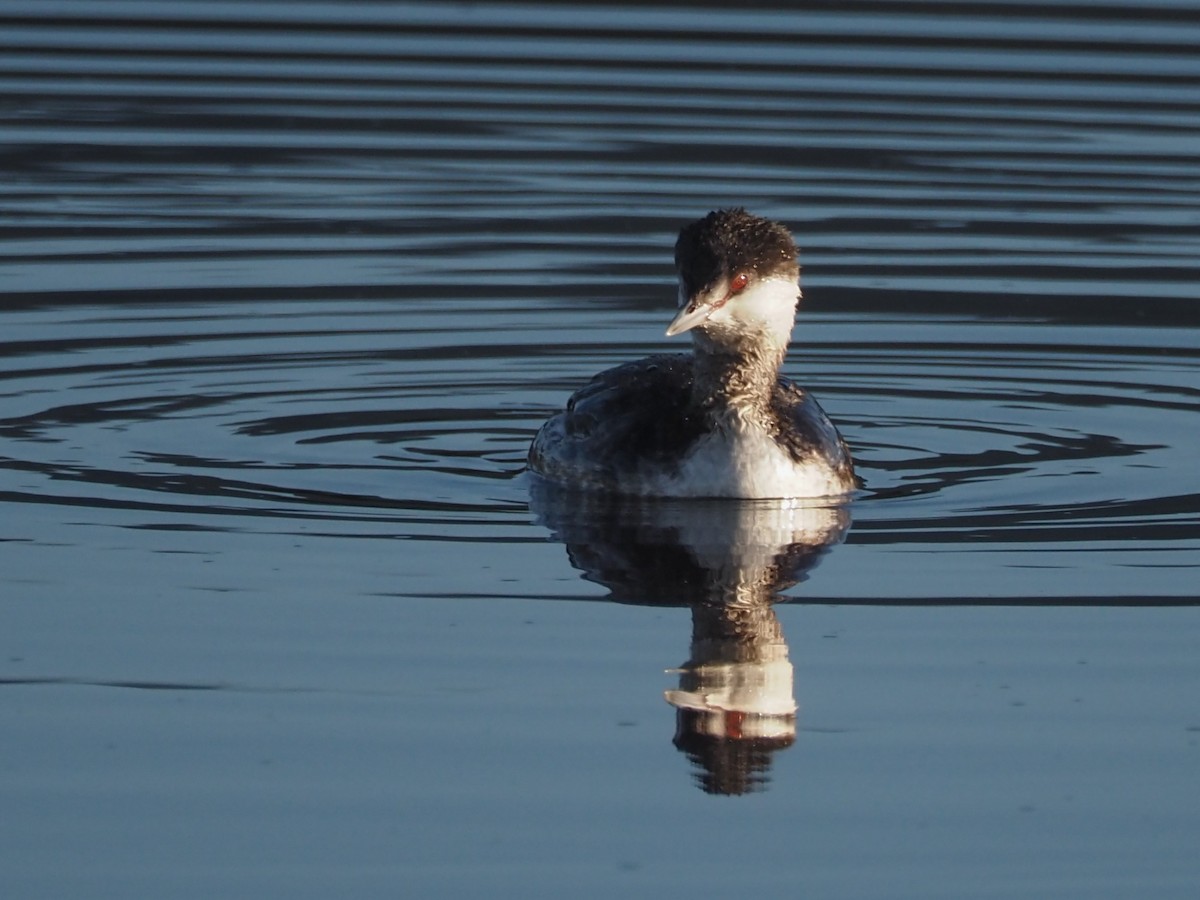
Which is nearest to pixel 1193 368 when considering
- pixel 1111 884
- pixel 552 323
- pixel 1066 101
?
pixel 552 323

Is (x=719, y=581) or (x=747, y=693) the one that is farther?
(x=719, y=581)

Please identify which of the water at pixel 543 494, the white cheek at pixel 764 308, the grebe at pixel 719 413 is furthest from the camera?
the white cheek at pixel 764 308

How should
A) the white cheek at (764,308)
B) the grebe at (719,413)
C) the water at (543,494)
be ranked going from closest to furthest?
1. the water at (543,494)
2. the grebe at (719,413)
3. the white cheek at (764,308)

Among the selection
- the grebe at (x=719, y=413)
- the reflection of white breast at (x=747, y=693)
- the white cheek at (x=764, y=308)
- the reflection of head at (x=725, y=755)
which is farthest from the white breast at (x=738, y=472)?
the reflection of head at (x=725, y=755)

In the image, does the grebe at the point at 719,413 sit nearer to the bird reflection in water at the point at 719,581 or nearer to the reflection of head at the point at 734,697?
the bird reflection in water at the point at 719,581

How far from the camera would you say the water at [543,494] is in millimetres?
8180

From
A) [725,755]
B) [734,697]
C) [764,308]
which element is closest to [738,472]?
[764,308]

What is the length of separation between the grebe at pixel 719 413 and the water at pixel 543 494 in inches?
8.7

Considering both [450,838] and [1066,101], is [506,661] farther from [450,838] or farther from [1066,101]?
[1066,101]

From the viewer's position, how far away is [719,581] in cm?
1095

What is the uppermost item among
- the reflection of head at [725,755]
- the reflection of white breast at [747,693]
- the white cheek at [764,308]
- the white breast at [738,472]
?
the white cheek at [764,308]

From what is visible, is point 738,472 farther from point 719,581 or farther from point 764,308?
point 719,581

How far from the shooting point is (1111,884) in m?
7.70

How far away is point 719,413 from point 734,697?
132 inches
